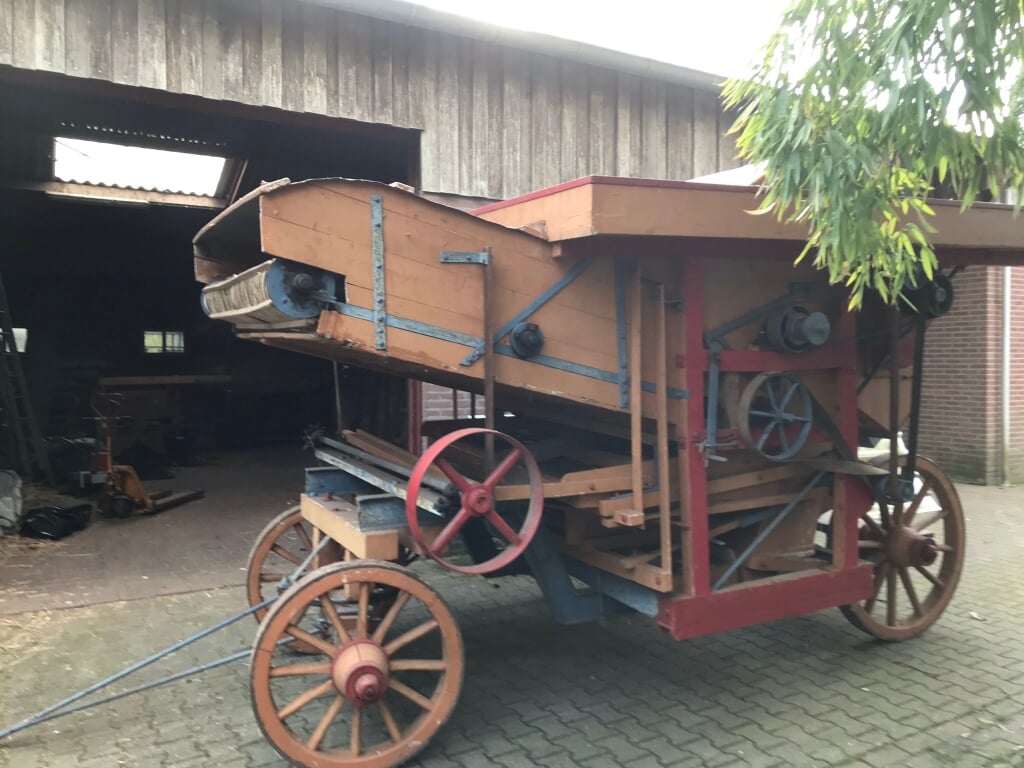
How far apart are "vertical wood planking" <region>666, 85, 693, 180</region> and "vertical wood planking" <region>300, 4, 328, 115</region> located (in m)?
3.42

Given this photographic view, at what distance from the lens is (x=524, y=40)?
605cm

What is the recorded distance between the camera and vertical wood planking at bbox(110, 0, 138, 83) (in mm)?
4996

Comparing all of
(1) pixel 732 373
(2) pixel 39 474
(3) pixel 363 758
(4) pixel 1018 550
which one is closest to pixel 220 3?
(1) pixel 732 373

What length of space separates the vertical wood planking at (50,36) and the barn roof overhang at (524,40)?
1607mm

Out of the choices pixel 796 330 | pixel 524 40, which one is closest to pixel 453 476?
pixel 796 330

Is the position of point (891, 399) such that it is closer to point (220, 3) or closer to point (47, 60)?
point (220, 3)

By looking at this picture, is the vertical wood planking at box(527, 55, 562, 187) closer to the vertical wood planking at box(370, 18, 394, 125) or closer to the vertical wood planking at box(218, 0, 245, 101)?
the vertical wood planking at box(370, 18, 394, 125)

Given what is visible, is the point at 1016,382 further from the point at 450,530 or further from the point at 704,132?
the point at 450,530

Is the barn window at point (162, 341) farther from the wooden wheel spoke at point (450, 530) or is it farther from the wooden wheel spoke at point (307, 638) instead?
the wooden wheel spoke at point (450, 530)

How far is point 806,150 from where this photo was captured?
2.47 metres

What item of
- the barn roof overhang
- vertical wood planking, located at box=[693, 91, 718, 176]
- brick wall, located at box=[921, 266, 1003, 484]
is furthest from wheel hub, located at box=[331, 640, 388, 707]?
brick wall, located at box=[921, 266, 1003, 484]

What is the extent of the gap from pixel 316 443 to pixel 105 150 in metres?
6.89

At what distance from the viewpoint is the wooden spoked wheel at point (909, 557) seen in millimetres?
4340

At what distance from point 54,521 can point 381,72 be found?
16.0ft
